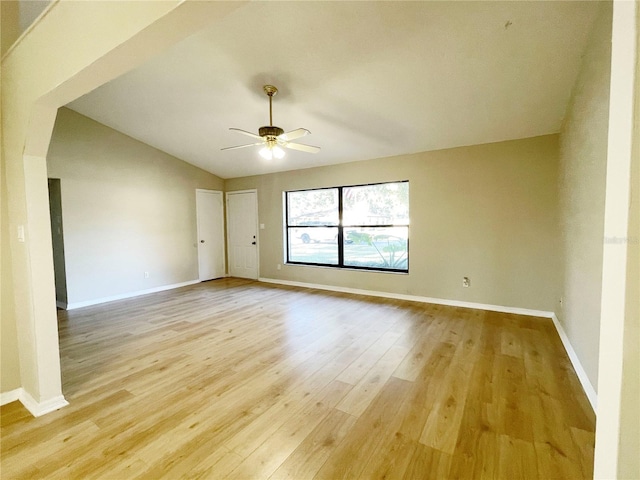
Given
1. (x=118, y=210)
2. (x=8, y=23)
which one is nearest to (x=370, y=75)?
(x=8, y=23)

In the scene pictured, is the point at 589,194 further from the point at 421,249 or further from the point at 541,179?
the point at 421,249

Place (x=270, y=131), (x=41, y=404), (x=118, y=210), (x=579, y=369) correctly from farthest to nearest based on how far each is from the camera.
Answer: (x=118, y=210)
(x=270, y=131)
(x=579, y=369)
(x=41, y=404)

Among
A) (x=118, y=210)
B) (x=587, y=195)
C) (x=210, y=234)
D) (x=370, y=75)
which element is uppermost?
(x=370, y=75)

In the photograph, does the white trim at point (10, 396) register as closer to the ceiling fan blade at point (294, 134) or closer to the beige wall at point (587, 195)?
the ceiling fan blade at point (294, 134)

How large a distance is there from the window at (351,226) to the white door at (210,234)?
183 centimetres

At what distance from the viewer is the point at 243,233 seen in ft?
22.0

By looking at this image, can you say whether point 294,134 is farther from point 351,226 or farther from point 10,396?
point 10,396

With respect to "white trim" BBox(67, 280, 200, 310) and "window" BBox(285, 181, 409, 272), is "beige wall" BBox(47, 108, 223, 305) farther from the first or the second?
"window" BBox(285, 181, 409, 272)

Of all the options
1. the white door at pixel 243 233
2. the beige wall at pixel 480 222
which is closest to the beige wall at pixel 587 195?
the beige wall at pixel 480 222

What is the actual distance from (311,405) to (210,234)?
5.37m

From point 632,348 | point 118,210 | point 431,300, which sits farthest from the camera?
point 118,210

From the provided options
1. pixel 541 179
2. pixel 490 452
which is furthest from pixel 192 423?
pixel 541 179

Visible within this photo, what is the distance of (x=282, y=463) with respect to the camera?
153cm

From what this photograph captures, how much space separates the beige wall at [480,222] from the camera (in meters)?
3.71
